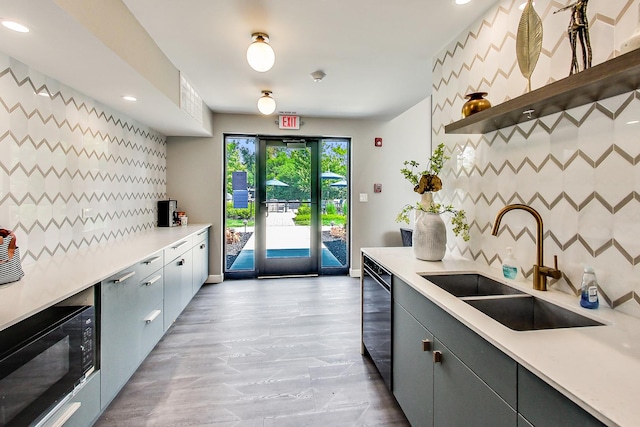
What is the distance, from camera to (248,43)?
8.14 ft

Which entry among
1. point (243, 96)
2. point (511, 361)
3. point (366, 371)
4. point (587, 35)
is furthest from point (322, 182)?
point (511, 361)

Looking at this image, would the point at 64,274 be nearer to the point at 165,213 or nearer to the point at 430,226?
the point at 430,226

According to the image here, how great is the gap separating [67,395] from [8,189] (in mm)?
1313

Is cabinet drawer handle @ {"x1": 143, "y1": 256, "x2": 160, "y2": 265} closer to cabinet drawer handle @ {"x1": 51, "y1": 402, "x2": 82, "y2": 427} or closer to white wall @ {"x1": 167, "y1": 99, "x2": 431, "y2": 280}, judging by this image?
cabinet drawer handle @ {"x1": 51, "y1": 402, "x2": 82, "y2": 427}

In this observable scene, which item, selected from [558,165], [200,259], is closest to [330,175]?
[200,259]

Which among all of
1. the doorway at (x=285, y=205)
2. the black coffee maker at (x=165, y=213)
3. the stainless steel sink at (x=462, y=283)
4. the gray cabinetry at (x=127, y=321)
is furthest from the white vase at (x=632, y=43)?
the black coffee maker at (x=165, y=213)

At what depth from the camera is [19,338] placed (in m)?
1.22

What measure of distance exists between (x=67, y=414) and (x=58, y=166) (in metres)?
1.73

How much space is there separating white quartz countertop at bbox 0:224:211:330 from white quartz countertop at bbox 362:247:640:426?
168cm

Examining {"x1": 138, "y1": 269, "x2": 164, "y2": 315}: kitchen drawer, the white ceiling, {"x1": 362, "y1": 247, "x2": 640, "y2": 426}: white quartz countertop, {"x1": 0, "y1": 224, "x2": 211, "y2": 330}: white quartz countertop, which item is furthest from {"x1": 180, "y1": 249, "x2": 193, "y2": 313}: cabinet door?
{"x1": 362, "y1": 247, "x2": 640, "y2": 426}: white quartz countertop

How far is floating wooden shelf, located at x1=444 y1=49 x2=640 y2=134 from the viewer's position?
96cm

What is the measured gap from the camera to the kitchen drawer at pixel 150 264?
219cm

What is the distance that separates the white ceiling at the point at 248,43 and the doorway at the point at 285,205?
1.33 meters

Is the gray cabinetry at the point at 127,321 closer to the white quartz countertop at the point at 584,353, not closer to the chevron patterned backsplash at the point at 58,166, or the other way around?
the chevron patterned backsplash at the point at 58,166
